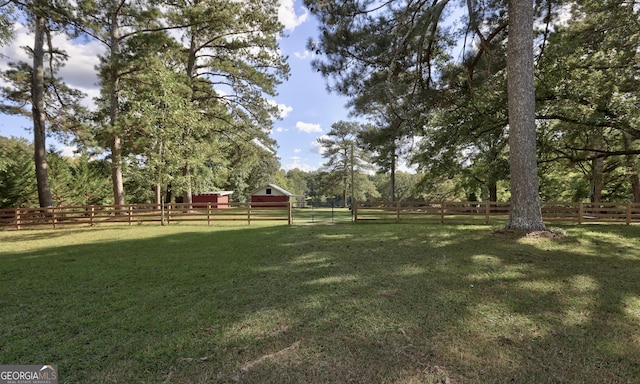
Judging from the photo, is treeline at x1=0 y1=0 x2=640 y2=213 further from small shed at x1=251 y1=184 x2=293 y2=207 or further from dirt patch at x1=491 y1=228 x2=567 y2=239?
small shed at x1=251 y1=184 x2=293 y2=207

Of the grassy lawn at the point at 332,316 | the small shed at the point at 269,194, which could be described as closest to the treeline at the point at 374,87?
the grassy lawn at the point at 332,316

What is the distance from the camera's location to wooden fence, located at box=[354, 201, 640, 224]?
10.9 m

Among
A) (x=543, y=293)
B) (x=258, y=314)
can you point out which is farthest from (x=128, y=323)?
(x=543, y=293)

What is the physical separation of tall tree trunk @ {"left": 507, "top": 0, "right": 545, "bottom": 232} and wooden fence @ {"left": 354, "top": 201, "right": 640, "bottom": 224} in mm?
3681

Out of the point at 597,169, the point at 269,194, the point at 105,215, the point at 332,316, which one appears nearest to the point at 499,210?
the point at 597,169

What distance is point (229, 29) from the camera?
46.7ft

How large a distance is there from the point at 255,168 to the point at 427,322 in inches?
1470

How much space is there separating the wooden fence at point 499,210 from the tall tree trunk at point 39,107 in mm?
14614

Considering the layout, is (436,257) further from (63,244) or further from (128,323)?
(63,244)

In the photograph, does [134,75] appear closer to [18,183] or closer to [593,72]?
[18,183]

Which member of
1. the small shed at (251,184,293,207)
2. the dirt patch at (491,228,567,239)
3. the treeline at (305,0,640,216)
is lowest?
the dirt patch at (491,228,567,239)

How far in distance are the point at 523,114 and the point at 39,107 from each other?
744 inches

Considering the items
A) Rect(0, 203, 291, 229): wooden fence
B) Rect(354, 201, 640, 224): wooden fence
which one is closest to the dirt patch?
Rect(354, 201, 640, 224): wooden fence

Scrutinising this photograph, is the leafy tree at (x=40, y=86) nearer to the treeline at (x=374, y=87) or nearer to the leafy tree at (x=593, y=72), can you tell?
the treeline at (x=374, y=87)
